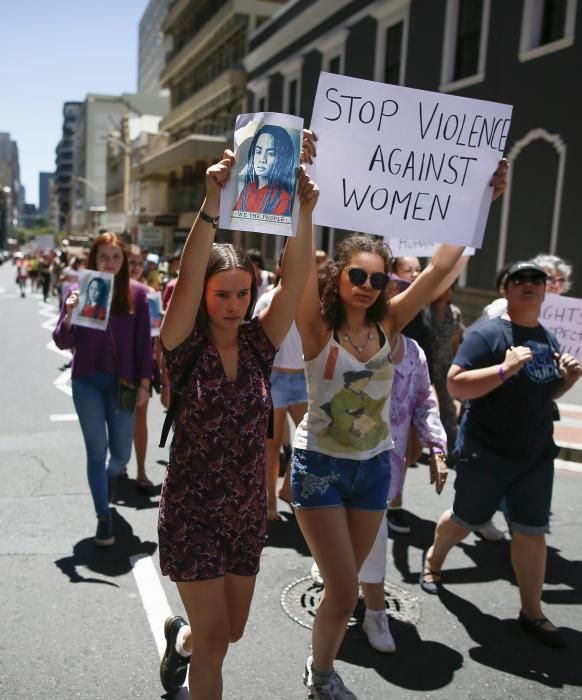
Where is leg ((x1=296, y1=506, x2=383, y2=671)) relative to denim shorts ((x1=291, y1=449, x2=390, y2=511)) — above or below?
below

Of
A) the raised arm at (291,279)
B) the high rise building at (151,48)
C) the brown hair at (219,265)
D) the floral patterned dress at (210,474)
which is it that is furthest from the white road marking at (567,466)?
the high rise building at (151,48)

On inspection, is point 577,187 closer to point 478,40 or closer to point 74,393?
point 478,40

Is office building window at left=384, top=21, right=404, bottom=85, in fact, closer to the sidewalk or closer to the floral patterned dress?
the sidewalk

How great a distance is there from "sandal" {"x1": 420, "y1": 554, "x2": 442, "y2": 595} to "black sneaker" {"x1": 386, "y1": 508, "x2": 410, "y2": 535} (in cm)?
83

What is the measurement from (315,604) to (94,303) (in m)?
2.27

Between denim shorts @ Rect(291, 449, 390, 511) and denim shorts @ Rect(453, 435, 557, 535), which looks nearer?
denim shorts @ Rect(291, 449, 390, 511)

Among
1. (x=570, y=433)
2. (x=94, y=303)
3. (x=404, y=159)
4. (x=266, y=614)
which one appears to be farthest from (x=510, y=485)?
(x=570, y=433)

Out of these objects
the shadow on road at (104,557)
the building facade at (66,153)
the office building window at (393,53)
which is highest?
the building facade at (66,153)

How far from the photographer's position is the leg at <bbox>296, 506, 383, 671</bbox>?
2900 mm

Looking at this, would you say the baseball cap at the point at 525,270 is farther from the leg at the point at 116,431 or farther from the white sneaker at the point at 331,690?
the leg at the point at 116,431

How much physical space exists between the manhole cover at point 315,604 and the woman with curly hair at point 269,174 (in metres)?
2.31

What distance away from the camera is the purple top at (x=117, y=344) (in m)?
4.62

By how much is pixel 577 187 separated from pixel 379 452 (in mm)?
11539

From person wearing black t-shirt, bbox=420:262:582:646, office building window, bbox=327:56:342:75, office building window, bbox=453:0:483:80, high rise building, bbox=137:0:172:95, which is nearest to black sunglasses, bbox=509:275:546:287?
person wearing black t-shirt, bbox=420:262:582:646
